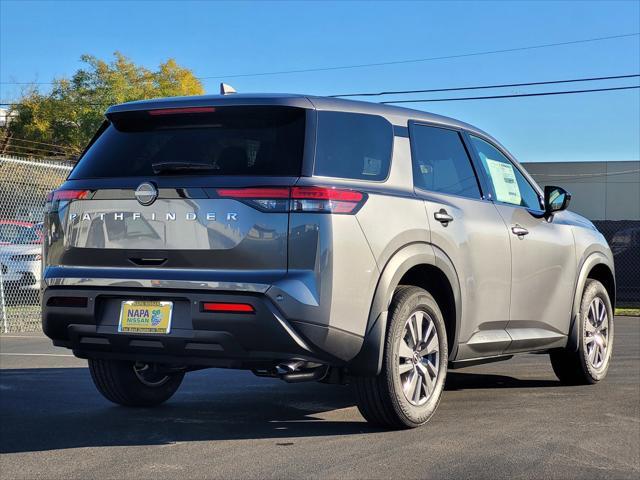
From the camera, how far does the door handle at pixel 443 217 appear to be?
5495 millimetres

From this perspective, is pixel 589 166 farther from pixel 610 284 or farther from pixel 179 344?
pixel 179 344

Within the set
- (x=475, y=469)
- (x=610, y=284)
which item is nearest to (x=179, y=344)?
(x=475, y=469)

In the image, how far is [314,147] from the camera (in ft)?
16.0

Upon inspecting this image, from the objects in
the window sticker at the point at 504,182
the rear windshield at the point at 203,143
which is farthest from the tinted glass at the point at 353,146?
the window sticker at the point at 504,182

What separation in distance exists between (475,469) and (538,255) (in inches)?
98.9

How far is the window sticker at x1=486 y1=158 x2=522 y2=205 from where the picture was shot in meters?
6.48

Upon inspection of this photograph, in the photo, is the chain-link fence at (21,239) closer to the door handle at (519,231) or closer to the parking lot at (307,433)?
the parking lot at (307,433)

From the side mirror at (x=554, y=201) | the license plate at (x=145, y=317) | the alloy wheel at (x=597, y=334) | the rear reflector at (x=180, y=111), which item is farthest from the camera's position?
the alloy wheel at (x=597, y=334)

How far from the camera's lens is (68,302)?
5.06 m

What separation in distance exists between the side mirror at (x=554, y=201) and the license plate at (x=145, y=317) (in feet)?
11.0

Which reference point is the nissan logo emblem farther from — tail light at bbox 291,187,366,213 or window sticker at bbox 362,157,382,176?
window sticker at bbox 362,157,382,176

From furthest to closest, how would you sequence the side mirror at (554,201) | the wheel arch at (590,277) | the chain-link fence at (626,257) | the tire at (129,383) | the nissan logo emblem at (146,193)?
1. the chain-link fence at (626,257)
2. the wheel arch at (590,277)
3. the side mirror at (554,201)
4. the tire at (129,383)
5. the nissan logo emblem at (146,193)

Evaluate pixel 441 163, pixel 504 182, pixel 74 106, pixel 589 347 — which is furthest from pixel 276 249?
pixel 74 106

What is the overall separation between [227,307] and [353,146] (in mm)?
1225
